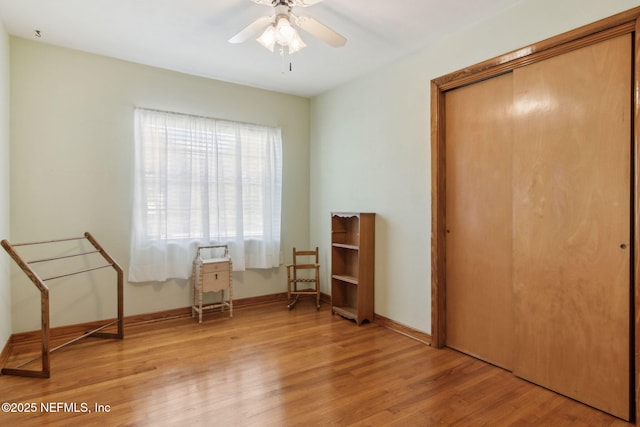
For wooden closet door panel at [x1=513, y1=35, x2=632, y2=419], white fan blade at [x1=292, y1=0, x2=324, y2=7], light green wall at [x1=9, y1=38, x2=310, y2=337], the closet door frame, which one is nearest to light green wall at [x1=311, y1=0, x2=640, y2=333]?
the closet door frame

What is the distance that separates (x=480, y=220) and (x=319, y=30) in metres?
1.86

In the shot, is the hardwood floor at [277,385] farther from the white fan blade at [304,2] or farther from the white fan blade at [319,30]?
the white fan blade at [304,2]

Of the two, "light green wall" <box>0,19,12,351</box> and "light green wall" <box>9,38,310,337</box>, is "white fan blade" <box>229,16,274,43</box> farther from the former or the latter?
"light green wall" <box>0,19,12,351</box>

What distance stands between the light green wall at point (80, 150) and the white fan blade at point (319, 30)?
201 cm

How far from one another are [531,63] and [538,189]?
0.87 meters

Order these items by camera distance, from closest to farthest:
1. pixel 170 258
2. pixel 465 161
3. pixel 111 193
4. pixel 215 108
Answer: pixel 465 161 → pixel 111 193 → pixel 170 258 → pixel 215 108

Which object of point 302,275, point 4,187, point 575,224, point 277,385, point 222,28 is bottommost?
point 277,385

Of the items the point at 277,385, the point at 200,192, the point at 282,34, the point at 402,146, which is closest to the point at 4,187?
the point at 200,192

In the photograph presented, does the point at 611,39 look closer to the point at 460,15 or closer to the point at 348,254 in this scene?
the point at 460,15

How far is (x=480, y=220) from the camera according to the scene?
111 inches

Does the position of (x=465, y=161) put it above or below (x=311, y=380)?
above

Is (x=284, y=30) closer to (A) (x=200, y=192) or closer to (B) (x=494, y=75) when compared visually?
(B) (x=494, y=75)

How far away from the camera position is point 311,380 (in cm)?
249

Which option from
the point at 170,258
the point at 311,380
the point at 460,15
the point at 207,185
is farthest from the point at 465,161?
the point at 170,258
